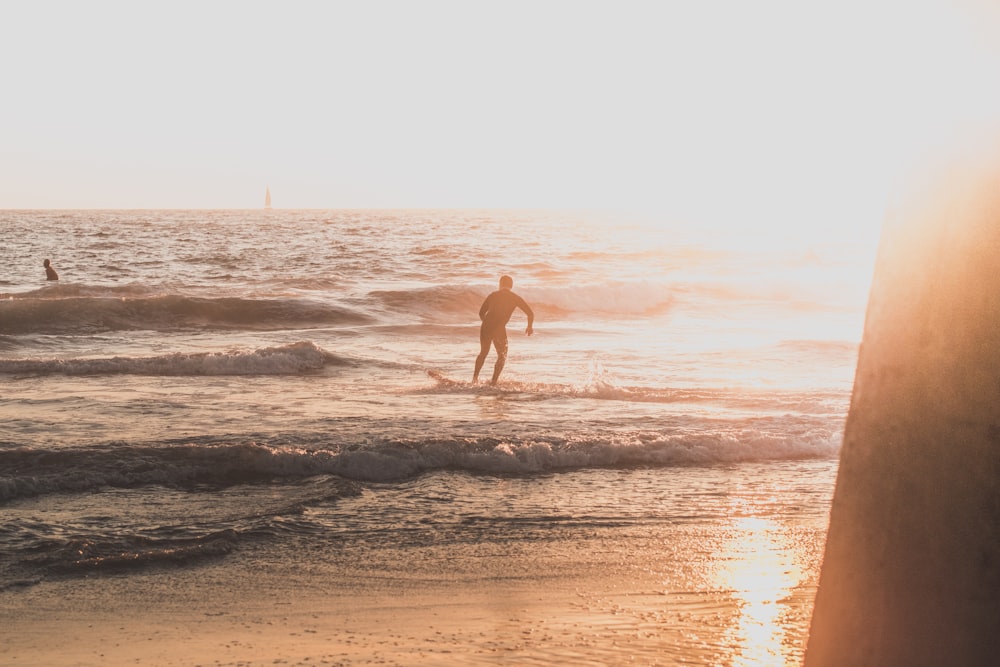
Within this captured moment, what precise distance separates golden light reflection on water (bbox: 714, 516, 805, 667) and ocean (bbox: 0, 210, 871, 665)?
0.07 feet

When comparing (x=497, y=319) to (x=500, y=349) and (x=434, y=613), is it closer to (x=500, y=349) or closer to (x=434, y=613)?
(x=500, y=349)

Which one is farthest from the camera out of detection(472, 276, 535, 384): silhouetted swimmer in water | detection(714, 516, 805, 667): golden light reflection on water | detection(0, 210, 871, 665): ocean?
detection(472, 276, 535, 384): silhouetted swimmer in water

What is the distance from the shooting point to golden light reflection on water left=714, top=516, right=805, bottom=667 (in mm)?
4367

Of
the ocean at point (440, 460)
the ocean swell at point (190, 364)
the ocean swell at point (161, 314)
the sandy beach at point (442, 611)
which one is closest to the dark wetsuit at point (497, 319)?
the ocean at point (440, 460)

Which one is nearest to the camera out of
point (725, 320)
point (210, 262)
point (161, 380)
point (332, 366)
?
point (161, 380)

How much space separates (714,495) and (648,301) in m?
24.3

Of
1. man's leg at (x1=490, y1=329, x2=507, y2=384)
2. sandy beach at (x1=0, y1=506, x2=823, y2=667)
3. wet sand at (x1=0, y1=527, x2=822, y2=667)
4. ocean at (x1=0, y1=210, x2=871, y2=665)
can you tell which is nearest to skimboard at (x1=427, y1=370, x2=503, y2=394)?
ocean at (x1=0, y1=210, x2=871, y2=665)

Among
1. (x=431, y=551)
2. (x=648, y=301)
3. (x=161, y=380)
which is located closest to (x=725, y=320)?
(x=648, y=301)

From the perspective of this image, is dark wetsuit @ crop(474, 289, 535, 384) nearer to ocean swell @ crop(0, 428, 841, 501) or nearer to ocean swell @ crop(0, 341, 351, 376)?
ocean swell @ crop(0, 341, 351, 376)

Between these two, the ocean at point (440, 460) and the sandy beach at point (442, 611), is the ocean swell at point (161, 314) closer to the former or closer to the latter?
the ocean at point (440, 460)

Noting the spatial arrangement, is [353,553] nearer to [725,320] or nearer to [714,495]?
[714,495]

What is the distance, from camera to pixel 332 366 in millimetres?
16906

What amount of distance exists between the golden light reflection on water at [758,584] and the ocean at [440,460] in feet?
0.07

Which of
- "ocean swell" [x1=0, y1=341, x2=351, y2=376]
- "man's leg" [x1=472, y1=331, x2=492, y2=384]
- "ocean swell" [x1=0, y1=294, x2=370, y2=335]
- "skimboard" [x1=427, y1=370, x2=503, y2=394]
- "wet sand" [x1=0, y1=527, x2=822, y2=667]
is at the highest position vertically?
"wet sand" [x1=0, y1=527, x2=822, y2=667]
